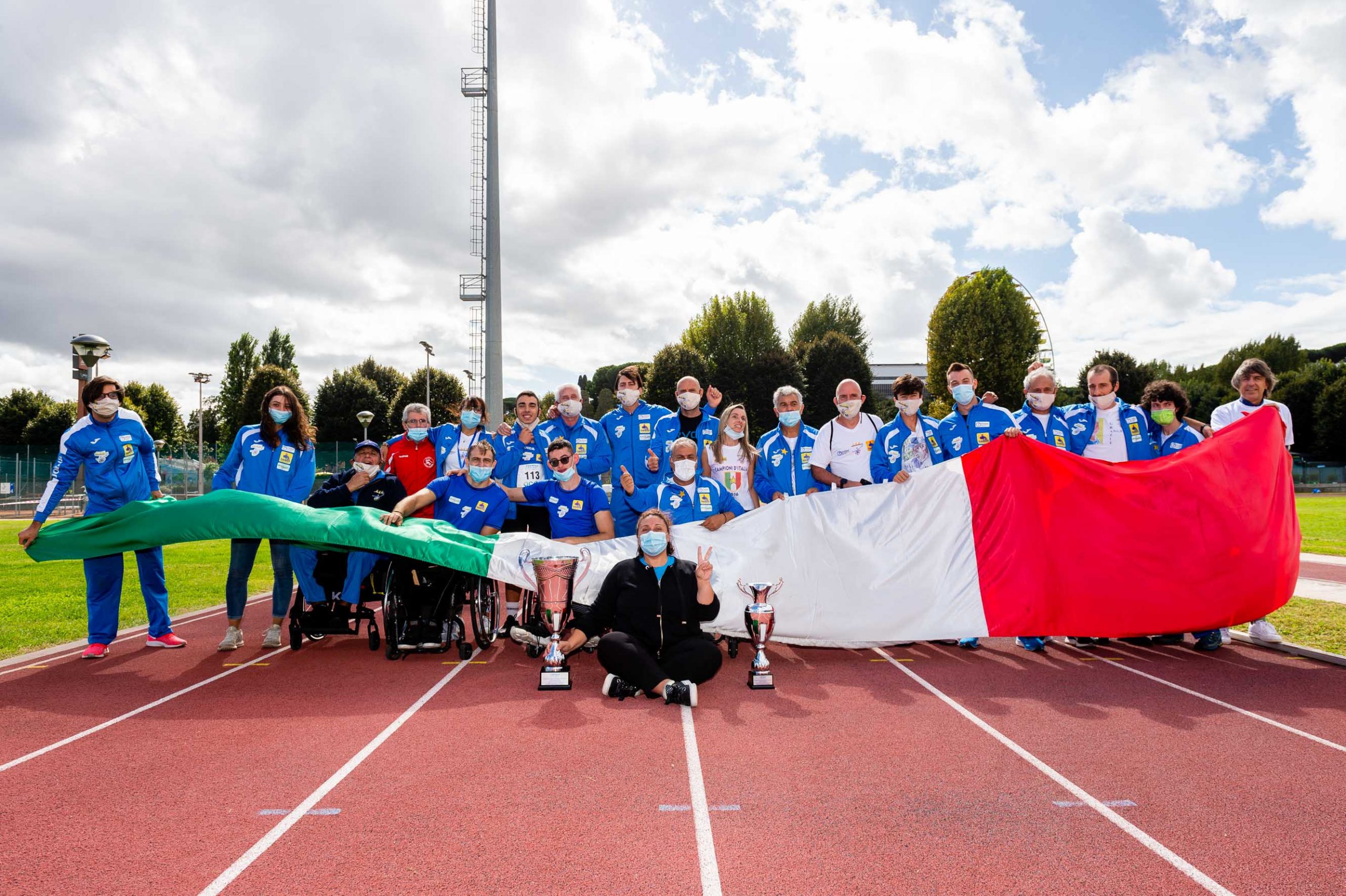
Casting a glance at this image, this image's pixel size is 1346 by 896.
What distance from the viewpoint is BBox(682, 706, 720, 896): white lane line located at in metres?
2.94

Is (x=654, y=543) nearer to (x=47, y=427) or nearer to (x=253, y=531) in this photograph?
(x=253, y=531)

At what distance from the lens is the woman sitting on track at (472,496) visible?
6867 millimetres

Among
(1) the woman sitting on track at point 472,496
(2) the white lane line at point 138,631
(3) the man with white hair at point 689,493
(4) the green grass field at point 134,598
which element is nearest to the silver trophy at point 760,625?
(3) the man with white hair at point 689,493

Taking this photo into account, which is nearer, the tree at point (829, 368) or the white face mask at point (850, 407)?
the white face mask at point (850, 407)

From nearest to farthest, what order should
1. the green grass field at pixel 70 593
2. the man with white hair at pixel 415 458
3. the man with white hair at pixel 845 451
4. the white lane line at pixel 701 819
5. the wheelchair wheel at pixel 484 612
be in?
the white lane line at pixel 701 819
the wheelchair wheel at pixel 484 612
the man with white hair at pixel 845 451
the green grass field at pixel 70 593
the man with white hair at pixel 415 458

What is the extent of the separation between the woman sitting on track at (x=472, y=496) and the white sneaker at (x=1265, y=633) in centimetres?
658

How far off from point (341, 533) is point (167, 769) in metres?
2.22

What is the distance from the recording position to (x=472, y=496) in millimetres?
6938

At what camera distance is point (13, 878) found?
9.75ft

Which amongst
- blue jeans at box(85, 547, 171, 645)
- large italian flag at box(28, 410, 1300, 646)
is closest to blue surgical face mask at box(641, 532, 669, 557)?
large italian flag at box(28, 410, 1300, 646)

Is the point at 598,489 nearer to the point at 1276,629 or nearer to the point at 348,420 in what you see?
the point at 1276,629

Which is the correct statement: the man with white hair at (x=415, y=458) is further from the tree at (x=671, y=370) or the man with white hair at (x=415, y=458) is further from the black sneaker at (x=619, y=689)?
the tree at (x=671, y=370)

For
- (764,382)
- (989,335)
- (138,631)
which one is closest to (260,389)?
(764,382)

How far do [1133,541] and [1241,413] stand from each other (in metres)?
1.93
